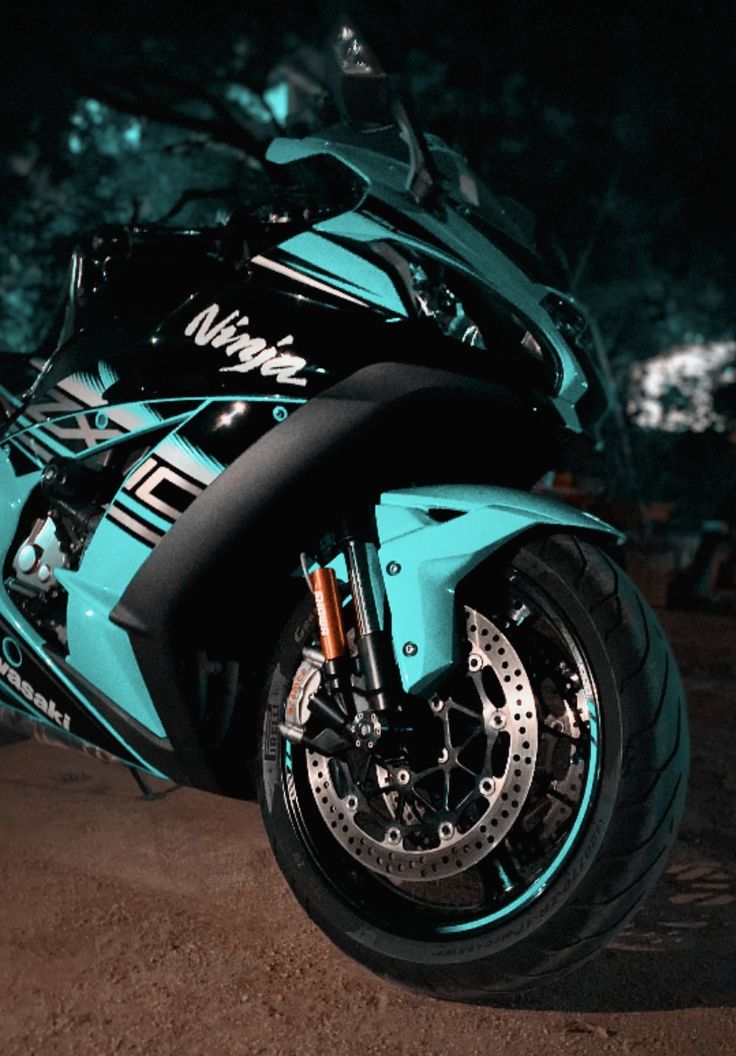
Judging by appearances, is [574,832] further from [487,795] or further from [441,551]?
[441,551]

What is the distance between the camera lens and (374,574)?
230 centimetres

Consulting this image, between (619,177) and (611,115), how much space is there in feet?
2.88

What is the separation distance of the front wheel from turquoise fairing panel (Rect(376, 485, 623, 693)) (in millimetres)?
68

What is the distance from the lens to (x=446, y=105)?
10305mm

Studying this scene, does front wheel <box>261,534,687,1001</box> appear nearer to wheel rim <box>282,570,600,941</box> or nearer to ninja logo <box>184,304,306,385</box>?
wheel rim <box>282,570,600,941</box>

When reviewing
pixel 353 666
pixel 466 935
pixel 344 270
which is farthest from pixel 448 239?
pixel 466 935

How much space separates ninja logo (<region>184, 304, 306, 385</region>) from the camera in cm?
228

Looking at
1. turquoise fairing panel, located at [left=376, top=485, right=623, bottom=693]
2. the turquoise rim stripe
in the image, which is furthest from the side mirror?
the turquoise rim stripe

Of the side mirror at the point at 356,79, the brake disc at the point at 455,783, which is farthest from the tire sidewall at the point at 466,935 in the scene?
the side mirror at the point at 356,79

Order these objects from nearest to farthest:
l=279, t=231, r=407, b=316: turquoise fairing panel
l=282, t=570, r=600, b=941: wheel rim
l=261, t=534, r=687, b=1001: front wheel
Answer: l=261, t=534, r=687, b=1001: front wheel
l=282, t=570, r=600, b=941: wheel rim
l=279, t=231, r=407, b=316: turquoise fairing panel

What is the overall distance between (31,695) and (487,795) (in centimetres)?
119

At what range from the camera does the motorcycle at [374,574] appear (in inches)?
83.0

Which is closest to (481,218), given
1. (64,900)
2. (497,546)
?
(497,546)

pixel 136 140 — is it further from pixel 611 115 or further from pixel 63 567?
pixel 63 567
